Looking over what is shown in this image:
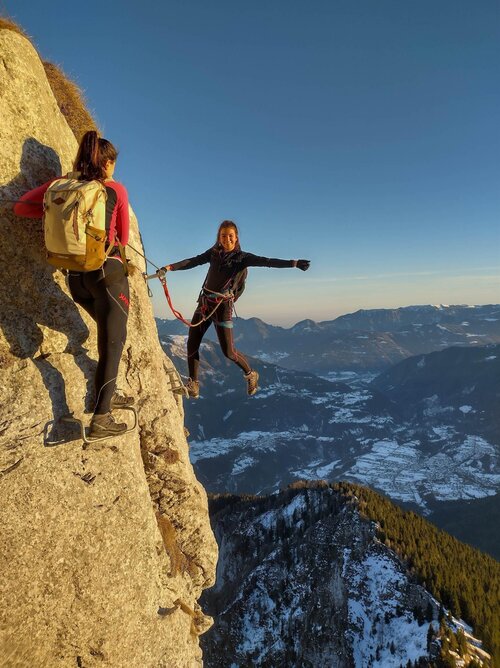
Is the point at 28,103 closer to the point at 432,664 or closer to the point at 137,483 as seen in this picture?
the point at 137,483

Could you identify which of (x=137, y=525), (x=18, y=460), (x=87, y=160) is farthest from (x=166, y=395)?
(x=87, y=160)

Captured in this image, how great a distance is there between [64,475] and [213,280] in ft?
24.9

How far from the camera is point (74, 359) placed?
1016 cm

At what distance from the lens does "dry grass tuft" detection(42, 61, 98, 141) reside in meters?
13.3

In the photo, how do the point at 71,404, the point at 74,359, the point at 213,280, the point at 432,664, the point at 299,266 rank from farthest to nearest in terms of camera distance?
the point at 432,664 < the point at 213,280 < the point at 299,266 < the point at 74,359 < the point at 71,404

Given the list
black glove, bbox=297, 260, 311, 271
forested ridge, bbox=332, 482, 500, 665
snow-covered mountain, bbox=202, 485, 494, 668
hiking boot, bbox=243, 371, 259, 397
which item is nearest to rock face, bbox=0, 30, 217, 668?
hiking boot, bbox=243, 371, 259, 397

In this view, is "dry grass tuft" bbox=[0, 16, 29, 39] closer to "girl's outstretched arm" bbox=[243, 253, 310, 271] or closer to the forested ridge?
"girl's outstretched arm" bbox=[243, 253, 310, 271]

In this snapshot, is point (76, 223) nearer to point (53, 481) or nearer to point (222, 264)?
point (53, 481)

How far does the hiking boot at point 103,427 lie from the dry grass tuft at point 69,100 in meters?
10.4

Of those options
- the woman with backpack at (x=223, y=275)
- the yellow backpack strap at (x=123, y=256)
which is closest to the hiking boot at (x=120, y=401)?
the yellow backpack strap at (x=123, y=256)

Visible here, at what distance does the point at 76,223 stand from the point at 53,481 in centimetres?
582

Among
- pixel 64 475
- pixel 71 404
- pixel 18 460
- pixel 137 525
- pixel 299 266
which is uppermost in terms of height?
pixel 299 266

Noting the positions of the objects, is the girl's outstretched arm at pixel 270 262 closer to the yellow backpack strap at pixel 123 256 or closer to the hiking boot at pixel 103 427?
the yellow backpack strap at pixel 123 256

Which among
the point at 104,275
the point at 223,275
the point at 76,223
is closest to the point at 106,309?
the point at 104,275
